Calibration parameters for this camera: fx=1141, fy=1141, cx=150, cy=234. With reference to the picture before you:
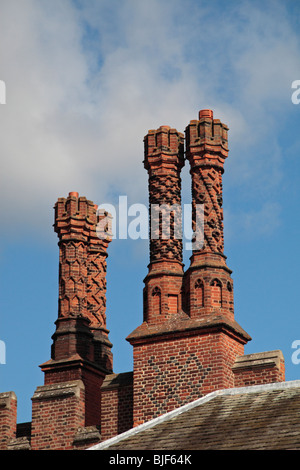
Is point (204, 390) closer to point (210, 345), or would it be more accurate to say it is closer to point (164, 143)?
point (210, 345)

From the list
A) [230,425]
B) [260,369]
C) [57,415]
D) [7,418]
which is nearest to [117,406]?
[57,415]

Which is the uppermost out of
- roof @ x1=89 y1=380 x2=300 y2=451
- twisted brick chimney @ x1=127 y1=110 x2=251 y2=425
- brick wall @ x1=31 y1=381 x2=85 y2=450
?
twisted brick chimney @ x1=127 y1=110 x2=251 y2=425

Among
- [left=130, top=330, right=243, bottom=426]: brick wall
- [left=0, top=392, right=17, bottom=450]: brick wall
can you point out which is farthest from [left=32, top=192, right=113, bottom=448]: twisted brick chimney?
[left=130, top=330, right=243, bottom=426]: brick wall

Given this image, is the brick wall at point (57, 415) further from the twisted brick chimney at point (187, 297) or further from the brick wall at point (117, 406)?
the twisted brick chimney at point (187, 297)

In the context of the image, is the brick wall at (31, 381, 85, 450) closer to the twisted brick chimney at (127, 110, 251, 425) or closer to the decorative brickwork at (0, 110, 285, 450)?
the decorative brickwork at (0, 110, 285, 450)

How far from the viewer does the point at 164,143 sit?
2630 centimetres

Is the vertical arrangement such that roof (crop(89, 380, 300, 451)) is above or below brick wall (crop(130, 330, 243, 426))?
below

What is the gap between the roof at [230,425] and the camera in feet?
56.7

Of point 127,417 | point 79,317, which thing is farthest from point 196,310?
point 79,317

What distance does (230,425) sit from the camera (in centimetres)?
1848

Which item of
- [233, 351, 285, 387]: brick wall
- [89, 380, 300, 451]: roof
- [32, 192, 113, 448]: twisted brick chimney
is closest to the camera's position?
[89, 380, 300, 451]: roof

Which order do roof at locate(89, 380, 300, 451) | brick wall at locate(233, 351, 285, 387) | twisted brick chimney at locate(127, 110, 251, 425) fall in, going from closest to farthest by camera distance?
roof at locate(89, 380, 300, 451) → brick wall at locate(233, 351, 285, 387) → twisted brick chimney at locate(127, 110, 251, 425)

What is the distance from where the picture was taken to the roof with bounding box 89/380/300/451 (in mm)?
17297

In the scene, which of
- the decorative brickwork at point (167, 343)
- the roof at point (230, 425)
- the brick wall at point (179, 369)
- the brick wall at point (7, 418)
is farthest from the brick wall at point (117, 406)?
the roof at point (230, 425)
